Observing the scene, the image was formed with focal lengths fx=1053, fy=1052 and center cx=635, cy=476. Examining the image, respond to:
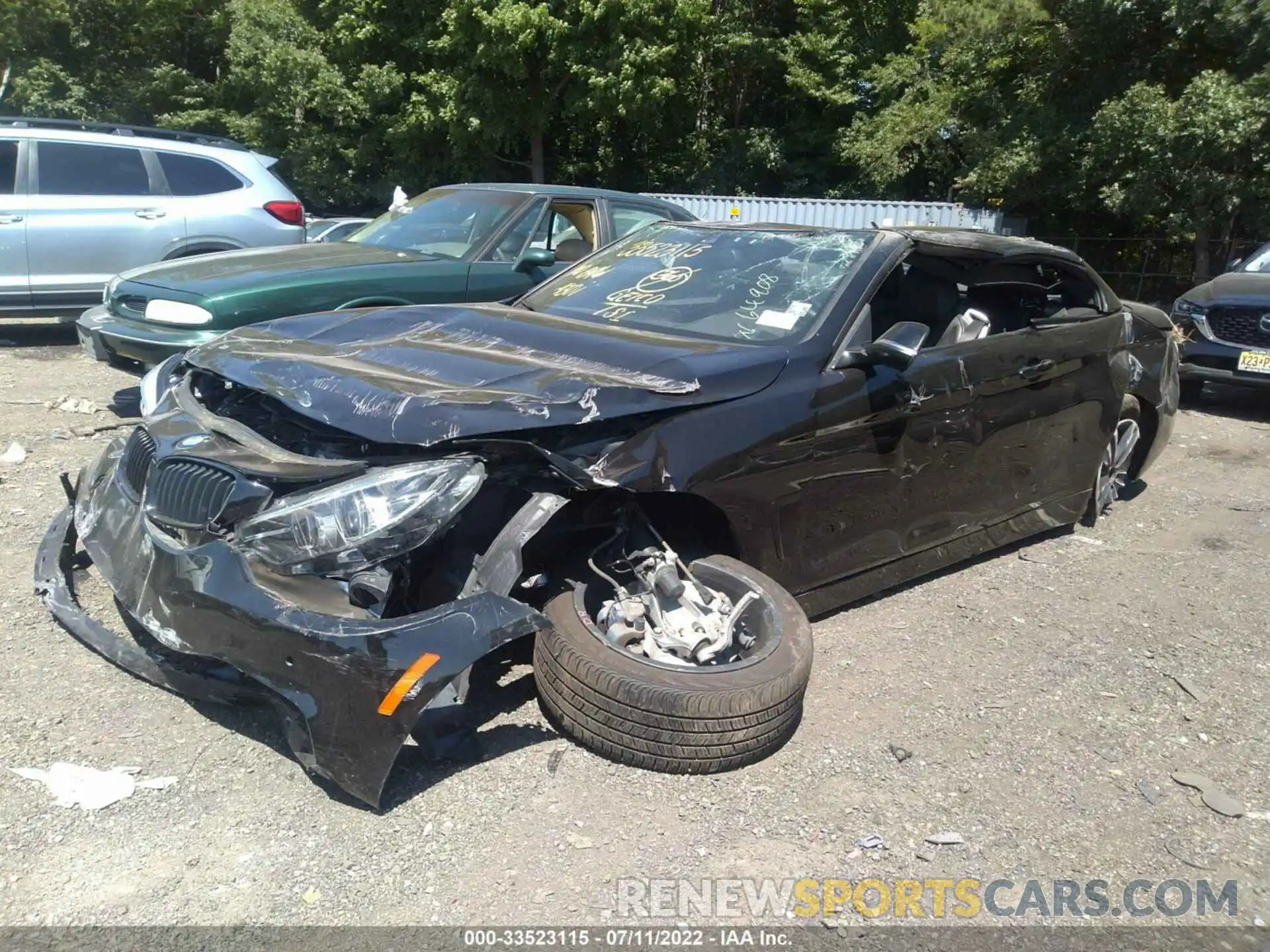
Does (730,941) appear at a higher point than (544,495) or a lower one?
lower

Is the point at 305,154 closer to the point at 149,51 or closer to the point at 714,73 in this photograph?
the point at 149,51

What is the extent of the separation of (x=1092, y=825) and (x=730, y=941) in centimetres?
124

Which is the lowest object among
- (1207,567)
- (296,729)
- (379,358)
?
(1207,567)

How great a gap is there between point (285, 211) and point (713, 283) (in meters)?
6.33

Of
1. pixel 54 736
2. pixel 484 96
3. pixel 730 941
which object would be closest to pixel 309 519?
pixel 54 736

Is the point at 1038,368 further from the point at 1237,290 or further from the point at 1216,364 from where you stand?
the point at 1237,290

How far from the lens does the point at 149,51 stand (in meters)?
29.6

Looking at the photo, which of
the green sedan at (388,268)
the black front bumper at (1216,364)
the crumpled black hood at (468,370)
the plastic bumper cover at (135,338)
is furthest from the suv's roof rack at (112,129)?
the black front bumper at (1216,364)

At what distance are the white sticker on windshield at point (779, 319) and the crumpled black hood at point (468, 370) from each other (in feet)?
0.68

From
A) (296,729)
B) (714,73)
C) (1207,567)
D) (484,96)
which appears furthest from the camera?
(714,73)

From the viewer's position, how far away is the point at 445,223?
7480 millimetres

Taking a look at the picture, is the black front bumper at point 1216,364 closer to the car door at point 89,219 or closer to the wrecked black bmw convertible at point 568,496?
the wrecked black bmw convertible at point 568,496

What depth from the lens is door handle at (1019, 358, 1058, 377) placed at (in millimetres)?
4645

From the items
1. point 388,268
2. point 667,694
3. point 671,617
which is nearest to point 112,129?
point 388,268
